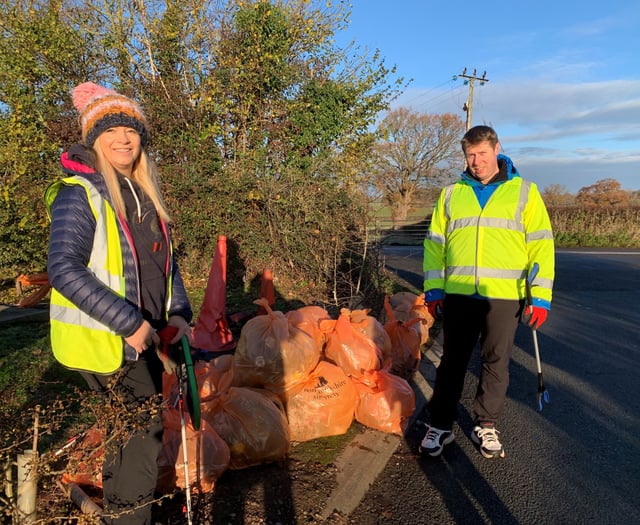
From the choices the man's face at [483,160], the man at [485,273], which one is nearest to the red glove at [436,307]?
the man at [485,273]

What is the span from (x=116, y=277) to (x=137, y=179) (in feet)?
1.62

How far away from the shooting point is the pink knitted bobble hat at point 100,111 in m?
1.87

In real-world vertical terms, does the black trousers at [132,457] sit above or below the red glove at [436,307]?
below

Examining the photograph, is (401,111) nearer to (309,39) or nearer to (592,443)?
(309,39)

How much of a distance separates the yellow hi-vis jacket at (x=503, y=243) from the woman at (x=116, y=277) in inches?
75.7

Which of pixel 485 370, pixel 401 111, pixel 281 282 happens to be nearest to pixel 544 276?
pixel 485 370

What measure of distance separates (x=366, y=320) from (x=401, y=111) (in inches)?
1475

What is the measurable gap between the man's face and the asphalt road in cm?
191

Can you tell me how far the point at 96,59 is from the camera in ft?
35.0

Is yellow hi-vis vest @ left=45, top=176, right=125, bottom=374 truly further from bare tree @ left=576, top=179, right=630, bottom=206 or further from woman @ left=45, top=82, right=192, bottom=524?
bare tree @ left=576, top=179, right=630, bottom=206

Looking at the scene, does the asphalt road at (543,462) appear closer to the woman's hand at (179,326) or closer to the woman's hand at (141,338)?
the woman's hand at (179,326)

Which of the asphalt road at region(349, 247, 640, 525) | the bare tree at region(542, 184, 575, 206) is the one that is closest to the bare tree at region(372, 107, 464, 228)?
the bare tree at region(542, 184, 575, 206)

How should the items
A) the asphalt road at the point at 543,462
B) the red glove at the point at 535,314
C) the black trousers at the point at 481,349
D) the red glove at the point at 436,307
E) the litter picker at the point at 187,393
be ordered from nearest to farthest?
1. the litter picker at the point at 187,393
2. the asphalt road at the point at 543,462
3. the red glove at the point at 535,314
4. the black trousers at the point at 481,349
5. the red glove at the point at 436,307

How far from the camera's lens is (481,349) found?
320 centimetres
